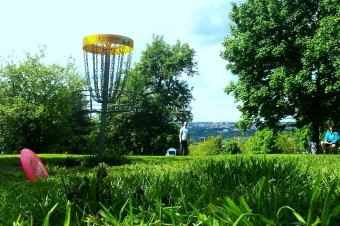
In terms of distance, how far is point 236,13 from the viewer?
87.7ft

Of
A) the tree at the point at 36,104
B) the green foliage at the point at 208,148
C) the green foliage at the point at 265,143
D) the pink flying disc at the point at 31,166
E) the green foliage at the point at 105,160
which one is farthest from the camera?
the green foliage at the point at 208,148

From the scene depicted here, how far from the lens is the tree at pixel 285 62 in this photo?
70.2 ft

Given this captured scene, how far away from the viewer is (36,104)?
3950 centimetres

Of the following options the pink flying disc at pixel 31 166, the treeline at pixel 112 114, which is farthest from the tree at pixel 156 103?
the pink flying disc at pixel 31 166

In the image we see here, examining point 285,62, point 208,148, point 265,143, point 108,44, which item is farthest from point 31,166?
point 208,148

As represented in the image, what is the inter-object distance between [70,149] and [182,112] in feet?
51.4

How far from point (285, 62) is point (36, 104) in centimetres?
2720

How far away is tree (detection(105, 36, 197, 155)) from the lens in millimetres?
39062

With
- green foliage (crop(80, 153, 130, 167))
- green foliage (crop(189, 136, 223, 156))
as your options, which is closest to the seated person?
green foliage (crop(80, 153, 130, 167))

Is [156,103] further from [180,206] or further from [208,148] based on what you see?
[208,148]

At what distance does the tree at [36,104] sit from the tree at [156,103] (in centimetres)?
553

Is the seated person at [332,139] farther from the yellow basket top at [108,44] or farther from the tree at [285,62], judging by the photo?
the yellow basket top at [108,44]

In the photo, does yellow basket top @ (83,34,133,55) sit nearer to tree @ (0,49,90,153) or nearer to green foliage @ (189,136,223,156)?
tree @ (0,49,90,153)

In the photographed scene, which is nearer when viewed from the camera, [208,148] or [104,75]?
[104,75]
